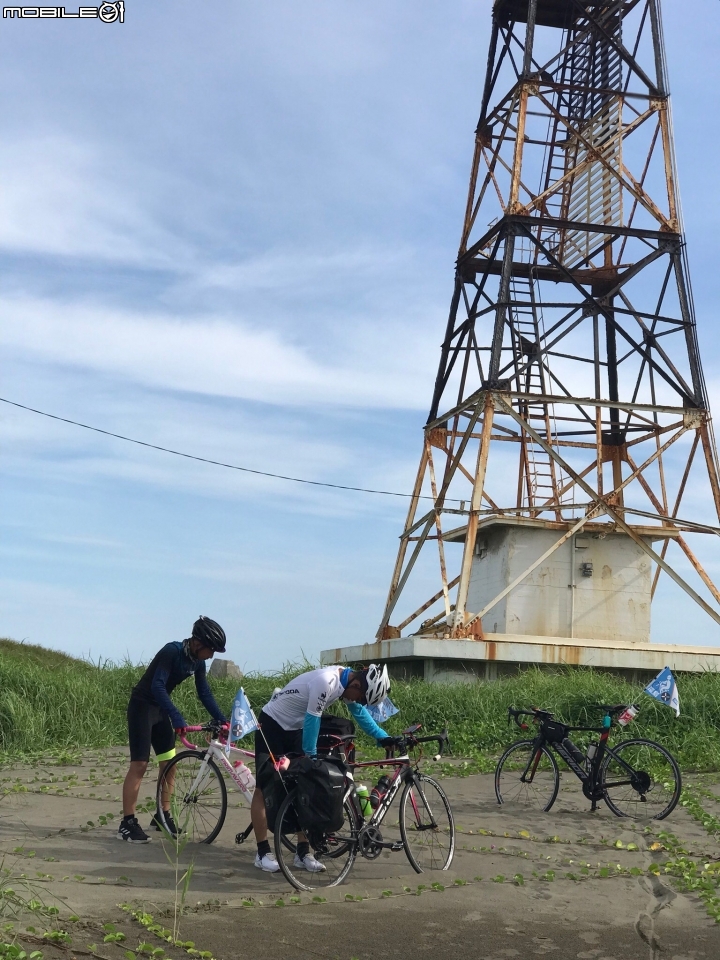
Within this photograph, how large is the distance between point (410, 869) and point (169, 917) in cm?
260

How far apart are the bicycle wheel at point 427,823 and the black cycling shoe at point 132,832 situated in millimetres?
2482

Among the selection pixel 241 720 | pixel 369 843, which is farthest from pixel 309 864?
pixel 241 720

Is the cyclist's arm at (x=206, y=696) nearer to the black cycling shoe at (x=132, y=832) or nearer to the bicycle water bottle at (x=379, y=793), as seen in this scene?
the black cycling shoe at (x=132, y=832)

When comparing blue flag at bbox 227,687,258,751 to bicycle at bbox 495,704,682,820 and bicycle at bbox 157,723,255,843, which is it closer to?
bicycle at bbox 157,723,255,843

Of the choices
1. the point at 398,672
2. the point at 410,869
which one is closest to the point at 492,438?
the point at 398,672

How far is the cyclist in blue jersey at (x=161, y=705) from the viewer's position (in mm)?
9602

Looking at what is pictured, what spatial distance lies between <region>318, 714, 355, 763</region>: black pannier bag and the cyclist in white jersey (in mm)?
296

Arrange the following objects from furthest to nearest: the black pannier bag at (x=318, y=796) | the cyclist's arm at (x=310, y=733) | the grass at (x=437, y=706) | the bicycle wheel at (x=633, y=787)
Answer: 1. the grass at (x=437, y=706)
2. the bicycle wheel at (x=633, y=787)
3. the cyclist's arm at (x=310, y=733)
4. the black pannier bag at (x=318, y=796)

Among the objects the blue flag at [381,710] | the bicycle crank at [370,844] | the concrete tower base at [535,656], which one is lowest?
the bicycle crank at [370,844]

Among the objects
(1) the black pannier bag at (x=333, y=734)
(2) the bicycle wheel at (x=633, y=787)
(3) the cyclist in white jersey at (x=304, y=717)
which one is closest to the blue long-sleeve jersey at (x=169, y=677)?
(3) the cyclist in white jersey at (x=304, y=717)

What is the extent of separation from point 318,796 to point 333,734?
1035 mm

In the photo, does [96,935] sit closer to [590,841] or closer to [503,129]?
[590,841]

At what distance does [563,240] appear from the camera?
2633 centimetres

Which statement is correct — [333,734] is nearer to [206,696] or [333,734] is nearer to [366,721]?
[366,721]
